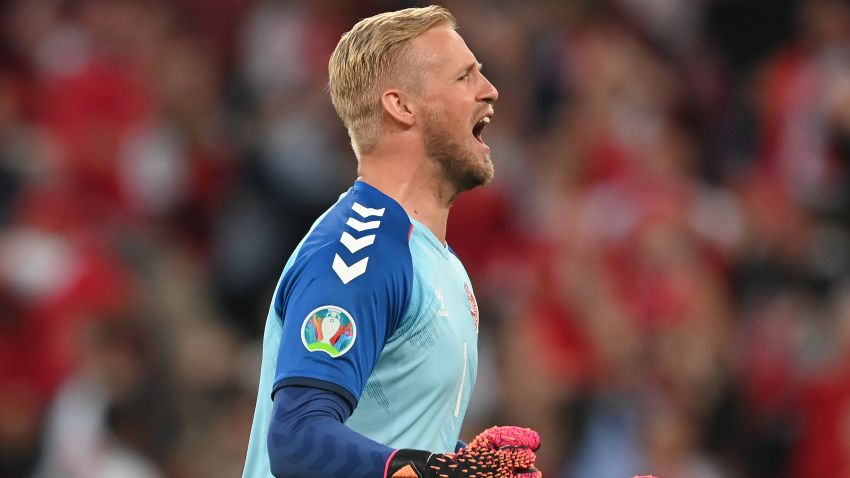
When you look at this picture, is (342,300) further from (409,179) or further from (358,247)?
(409,179)

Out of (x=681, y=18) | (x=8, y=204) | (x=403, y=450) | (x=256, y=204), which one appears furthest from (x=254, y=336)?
(x=403, y=450)

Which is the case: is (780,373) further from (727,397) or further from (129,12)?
(129,12)

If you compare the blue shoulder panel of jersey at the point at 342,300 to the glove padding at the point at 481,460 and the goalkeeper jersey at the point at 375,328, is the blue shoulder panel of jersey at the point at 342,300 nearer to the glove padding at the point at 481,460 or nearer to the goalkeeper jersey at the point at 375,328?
the goalkeeper jersey at the point at 375,328

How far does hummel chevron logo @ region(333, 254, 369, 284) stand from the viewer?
3141 mm

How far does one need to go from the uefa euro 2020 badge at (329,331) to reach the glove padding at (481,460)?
0.87ft

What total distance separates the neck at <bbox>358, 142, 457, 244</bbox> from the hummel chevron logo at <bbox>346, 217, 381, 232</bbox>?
212mm

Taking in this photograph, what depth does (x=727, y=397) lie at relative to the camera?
25.3 feet

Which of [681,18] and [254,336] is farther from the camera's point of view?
[681,18]

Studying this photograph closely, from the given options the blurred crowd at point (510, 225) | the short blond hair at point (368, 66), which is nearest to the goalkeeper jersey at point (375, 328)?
the short blond hair at point (368, 66)

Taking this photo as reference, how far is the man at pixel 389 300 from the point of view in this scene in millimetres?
3004

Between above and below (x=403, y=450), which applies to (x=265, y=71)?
above

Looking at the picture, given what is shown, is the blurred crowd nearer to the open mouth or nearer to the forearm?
the open mouth

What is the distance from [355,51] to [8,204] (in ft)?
16.5

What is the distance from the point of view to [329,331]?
3.06 meters
